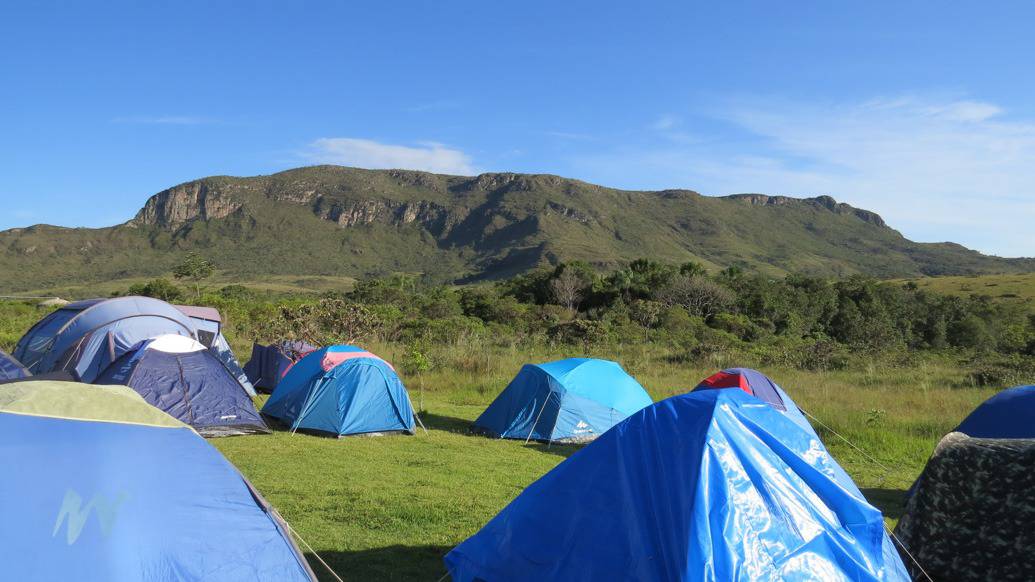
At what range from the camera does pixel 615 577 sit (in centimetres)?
455

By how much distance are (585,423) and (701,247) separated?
13125 cm

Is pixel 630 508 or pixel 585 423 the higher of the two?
pixel 630 508

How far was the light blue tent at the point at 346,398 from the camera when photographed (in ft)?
39.6

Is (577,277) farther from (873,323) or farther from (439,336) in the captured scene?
(439,336)

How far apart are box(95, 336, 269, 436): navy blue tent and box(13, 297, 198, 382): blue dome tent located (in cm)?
154

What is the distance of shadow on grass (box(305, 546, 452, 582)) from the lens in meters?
6.01

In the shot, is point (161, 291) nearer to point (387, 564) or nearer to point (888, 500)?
point (387, 564)

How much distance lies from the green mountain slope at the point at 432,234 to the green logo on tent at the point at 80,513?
108m

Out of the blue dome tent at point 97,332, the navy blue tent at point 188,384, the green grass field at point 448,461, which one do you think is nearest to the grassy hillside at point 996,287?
the green grass field at point 448,461

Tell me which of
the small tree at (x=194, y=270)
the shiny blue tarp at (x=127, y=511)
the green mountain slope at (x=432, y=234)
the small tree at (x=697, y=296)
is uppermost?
the green mountain slope at (x=432, y=234)

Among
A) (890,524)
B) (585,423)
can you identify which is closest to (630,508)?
(890,524)

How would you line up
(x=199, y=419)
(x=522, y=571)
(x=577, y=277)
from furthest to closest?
(x=577, y=277), (x=199, y=419), (x=522, y=571)

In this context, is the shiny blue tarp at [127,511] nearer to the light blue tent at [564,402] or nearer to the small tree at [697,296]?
the light blue tent at [564,402]

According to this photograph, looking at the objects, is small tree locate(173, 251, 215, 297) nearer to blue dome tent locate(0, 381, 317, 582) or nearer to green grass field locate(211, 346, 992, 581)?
green grass field locate(211, 346, 992, 581)
